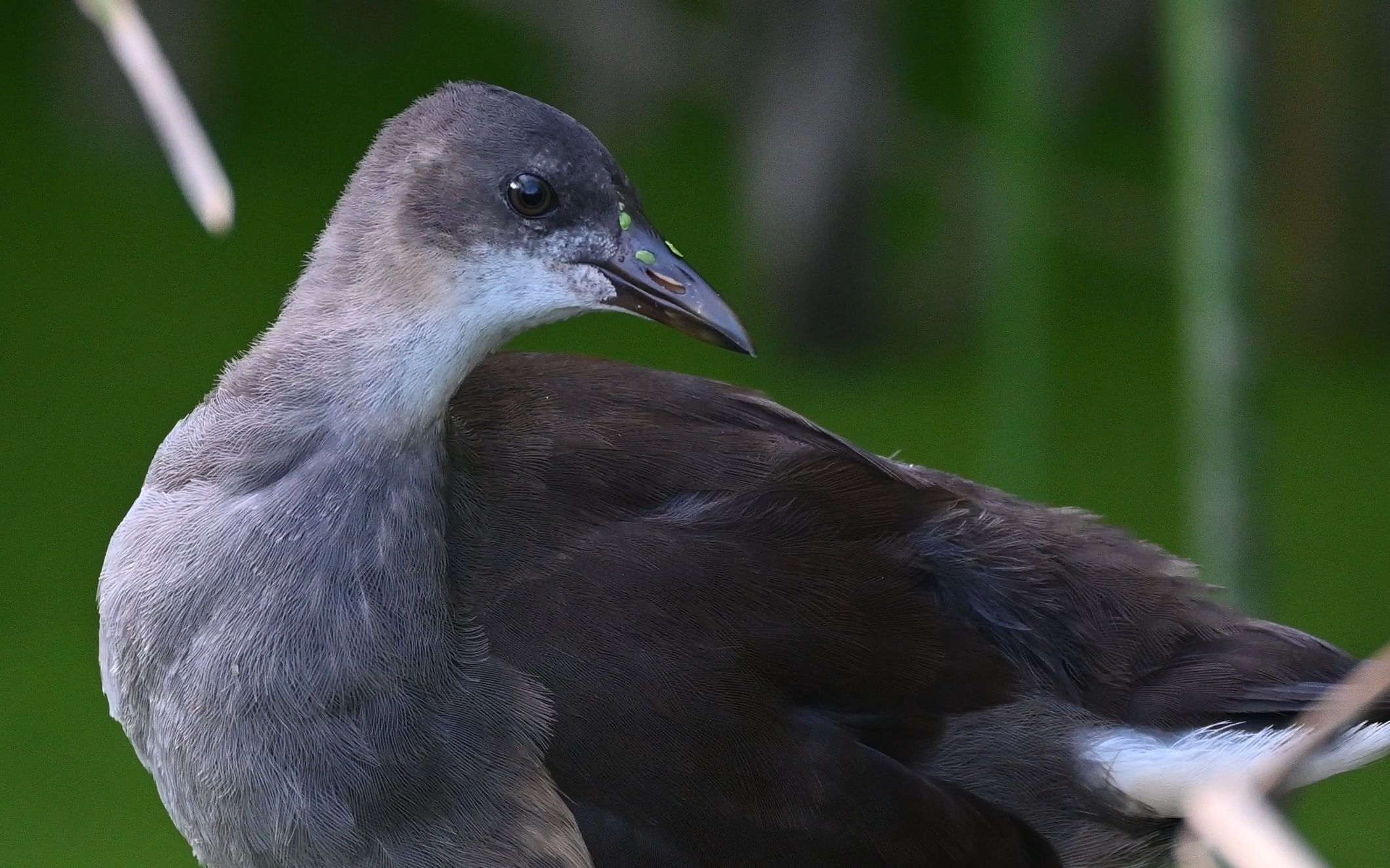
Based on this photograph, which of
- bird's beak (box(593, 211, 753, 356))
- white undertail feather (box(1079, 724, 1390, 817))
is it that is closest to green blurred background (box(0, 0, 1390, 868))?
white undertail feather (box(1079, 724, 1390, 817))

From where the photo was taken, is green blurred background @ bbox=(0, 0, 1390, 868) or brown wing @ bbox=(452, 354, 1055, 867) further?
green blurred background @ bbox=(0, 0, 1390, 868)

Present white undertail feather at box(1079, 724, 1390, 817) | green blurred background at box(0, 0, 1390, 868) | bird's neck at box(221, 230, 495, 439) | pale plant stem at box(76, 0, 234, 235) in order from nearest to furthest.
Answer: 1. pale plant stem at box(76, 0, 234, 235)
2. bird's neck at box(221, 230, 495, 439)
3. white undertail feather at box(1079, 724, 1390, 817)
4. green blurred background at box(0, 0, 1390, 868)

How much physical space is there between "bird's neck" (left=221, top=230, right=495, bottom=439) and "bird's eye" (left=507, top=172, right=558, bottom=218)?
0.05m

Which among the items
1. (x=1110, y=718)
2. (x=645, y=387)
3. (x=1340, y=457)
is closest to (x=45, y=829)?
(x=645, y=387)

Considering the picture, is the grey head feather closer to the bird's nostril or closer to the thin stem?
the bird's nostril

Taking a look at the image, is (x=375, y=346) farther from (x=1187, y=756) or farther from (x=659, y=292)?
(x=1187, y=756)

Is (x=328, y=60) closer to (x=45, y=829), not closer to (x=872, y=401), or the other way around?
(x=872, y=401)

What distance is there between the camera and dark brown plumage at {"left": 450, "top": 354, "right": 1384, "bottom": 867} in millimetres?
979

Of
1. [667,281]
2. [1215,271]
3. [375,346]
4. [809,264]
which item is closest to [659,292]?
[667,281]

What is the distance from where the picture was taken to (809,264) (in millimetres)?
2760

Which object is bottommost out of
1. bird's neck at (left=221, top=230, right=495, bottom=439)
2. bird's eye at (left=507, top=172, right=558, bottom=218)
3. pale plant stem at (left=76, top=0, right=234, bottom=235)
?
bird's neck at (left=221, top=230, right=495, bottom=439)

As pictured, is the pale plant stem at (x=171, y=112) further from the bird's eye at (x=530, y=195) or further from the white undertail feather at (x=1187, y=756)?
the white undertail feather at (x=1187, y=756)

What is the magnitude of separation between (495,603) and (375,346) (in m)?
0.17

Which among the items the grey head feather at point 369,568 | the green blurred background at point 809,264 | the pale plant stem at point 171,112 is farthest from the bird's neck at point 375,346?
the green blurred background at point 809,264
